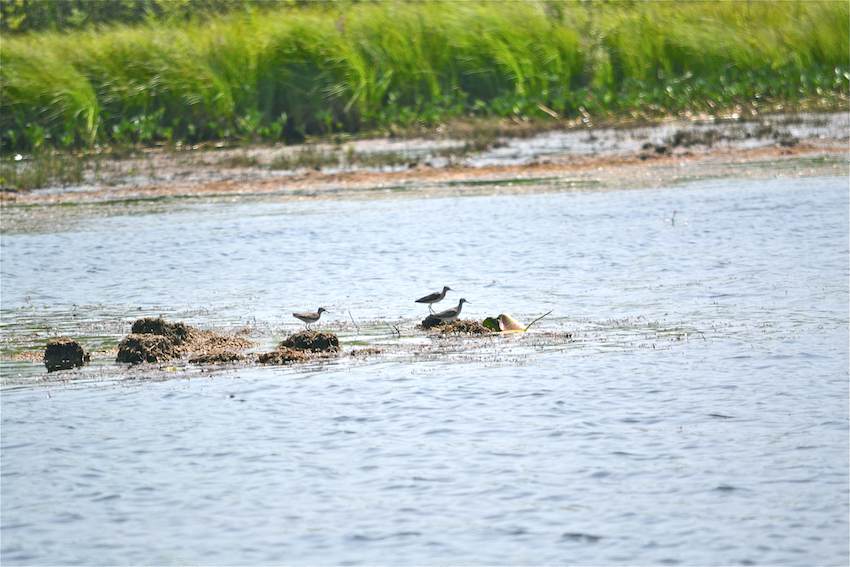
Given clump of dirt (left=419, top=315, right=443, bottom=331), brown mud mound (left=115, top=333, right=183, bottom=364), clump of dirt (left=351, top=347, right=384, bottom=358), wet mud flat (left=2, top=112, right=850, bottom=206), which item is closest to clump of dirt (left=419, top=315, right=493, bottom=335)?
clump of dirt (left=419, top=315, right=443, bottom=331)

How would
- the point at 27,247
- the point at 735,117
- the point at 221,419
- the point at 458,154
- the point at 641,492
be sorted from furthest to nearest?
the point at 735,117
the point at 458,154
the point at 27,247
the point at 221,419
the point at 641,492

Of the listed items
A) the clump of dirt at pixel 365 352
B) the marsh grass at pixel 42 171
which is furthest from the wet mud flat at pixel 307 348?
the marsh grass at pixel 42 171

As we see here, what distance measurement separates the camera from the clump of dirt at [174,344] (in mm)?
12461

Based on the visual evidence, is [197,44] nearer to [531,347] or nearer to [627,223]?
[627,223]

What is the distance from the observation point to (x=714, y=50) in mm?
31234

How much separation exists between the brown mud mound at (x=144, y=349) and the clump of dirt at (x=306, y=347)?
0.83 m

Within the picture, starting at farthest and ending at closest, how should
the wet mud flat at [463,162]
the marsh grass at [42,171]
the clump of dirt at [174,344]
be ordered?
the marsh grass at [42,171], the wet mud flat at [463,162], the clump of dirt at [174,344]

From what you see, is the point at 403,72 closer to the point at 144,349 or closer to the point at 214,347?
the point at 214,347

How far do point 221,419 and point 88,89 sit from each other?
2097 centimetres

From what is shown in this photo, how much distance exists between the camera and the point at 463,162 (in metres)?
26.8

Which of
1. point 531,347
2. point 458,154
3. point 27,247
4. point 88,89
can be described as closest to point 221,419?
point 531,347

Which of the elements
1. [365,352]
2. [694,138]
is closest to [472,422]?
[365,352]

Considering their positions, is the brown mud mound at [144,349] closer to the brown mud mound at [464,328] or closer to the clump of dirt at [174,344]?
the clump of dirt at [174,344]

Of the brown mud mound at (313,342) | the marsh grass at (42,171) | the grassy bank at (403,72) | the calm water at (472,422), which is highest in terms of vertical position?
the grassy bank at (403,72)
